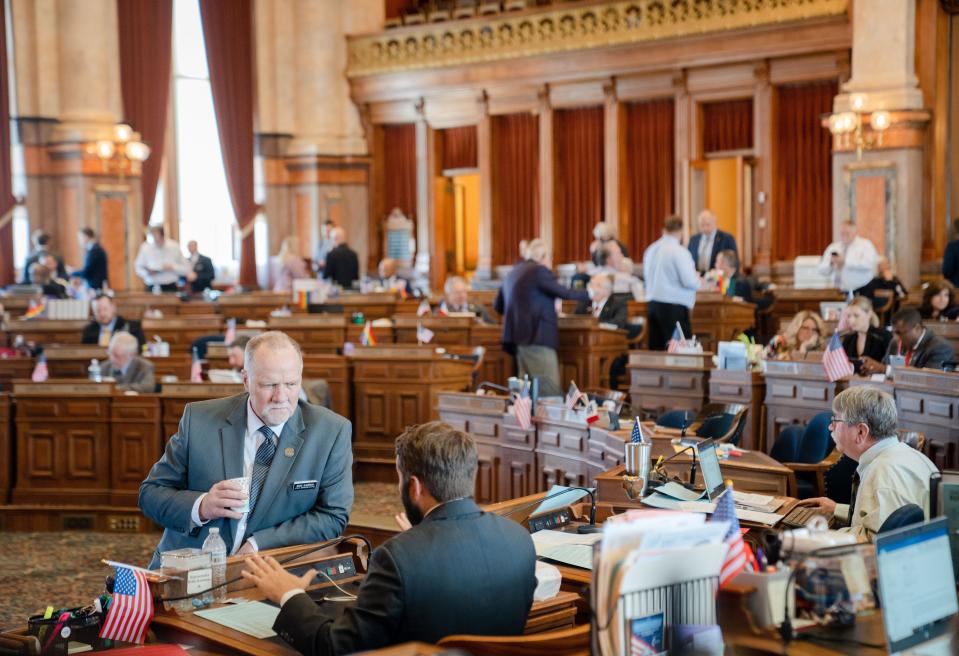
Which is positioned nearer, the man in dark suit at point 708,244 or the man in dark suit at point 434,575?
the man in dark suit at point 434,575

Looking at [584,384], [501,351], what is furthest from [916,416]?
[501,351]

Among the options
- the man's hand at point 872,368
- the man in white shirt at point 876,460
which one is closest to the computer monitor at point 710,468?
the man in white shirt at point 876,460

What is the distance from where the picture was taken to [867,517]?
147 inches

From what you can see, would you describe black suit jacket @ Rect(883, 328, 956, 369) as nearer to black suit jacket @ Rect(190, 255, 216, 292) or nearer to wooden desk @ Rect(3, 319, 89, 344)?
wooden desk @ Rect(3, 319, 89, 344)

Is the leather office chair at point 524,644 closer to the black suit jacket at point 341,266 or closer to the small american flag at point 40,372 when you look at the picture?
the small american flag at point 40,372

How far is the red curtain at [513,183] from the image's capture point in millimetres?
17531

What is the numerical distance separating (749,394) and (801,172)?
7.67 metres

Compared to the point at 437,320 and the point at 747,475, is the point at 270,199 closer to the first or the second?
the point at 437,320

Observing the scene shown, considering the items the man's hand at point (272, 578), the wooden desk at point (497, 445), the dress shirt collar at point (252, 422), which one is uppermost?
the dress shirt collar at point (252, 422)

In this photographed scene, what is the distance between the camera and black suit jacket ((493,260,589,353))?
9453 mm

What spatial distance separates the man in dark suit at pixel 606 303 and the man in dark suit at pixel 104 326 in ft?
12.5

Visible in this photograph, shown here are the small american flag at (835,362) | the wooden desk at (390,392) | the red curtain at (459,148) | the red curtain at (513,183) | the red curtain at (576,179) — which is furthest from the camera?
the red curtain at (459,148)

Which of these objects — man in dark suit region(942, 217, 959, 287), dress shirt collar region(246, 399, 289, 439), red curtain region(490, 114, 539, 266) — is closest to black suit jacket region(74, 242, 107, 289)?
red curtain region(490, 114, 539, 266)

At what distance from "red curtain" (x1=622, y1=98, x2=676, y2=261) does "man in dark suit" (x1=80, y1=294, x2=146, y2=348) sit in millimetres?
8042
